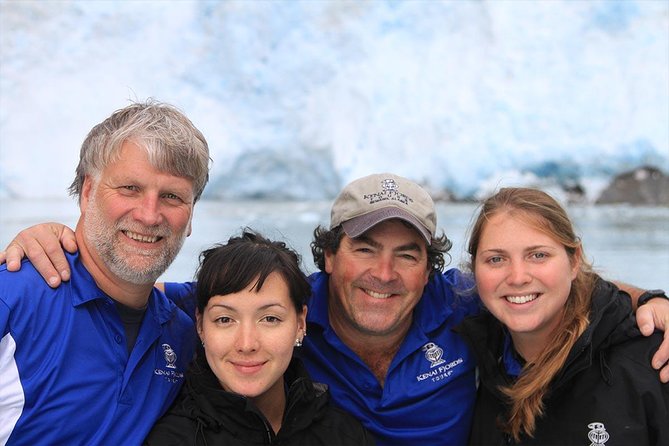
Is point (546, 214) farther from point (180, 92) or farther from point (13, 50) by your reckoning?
point (13, 50)

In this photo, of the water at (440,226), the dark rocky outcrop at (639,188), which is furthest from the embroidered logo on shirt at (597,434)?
the dark rocky outcrop at (639,188)

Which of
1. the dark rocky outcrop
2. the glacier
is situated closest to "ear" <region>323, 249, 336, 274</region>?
the glacier

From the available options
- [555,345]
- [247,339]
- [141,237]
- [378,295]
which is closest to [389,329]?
[378,295]

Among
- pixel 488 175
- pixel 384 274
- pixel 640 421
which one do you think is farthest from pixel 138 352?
pixel 488 175

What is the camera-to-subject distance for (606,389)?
1.84m

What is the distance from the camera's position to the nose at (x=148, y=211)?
1.79 m

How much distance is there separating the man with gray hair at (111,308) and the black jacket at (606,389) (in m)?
1.08

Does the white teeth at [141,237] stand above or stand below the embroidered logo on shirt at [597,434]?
above

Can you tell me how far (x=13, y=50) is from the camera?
14.4 ft

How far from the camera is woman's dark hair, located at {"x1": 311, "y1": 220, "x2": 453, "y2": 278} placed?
2299 millimetres

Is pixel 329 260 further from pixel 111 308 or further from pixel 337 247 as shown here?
pixel 111 308

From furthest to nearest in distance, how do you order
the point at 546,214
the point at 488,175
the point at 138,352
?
1. the point at 488,175
2. the point at 546,214
3. the point at 138,352

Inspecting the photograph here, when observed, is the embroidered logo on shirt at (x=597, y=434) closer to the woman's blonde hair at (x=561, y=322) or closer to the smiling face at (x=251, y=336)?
the woman's blonde hair at (x=561, y=322)

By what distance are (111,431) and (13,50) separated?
3.59m
